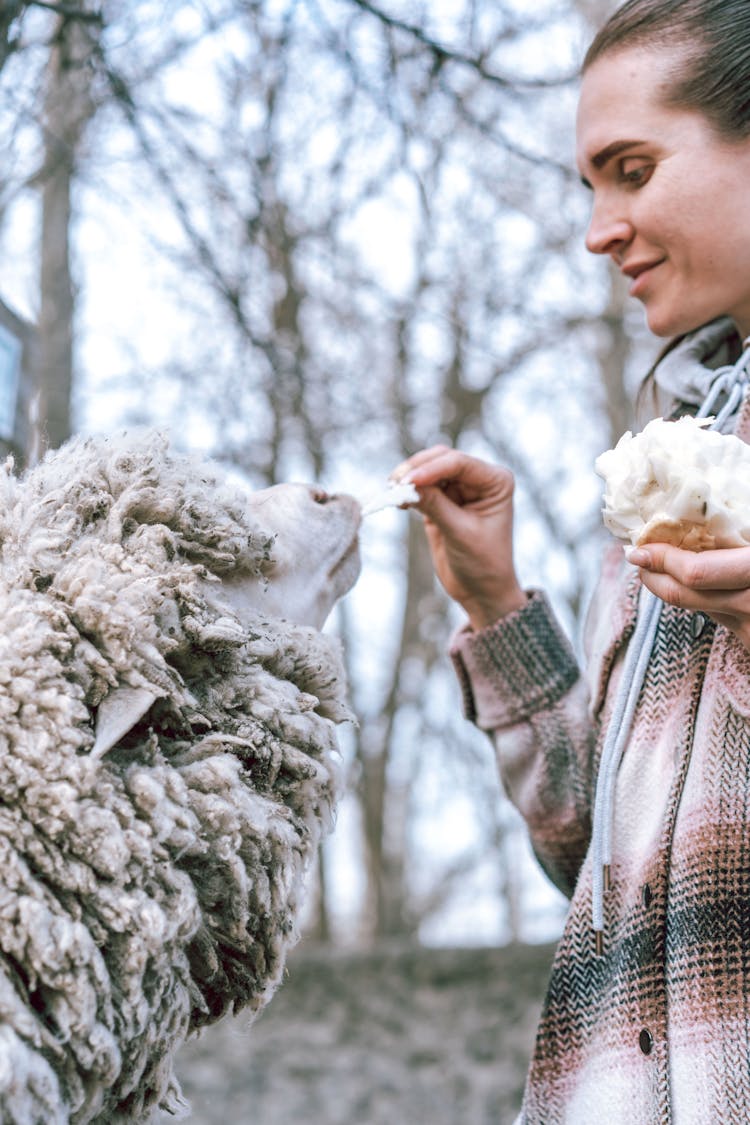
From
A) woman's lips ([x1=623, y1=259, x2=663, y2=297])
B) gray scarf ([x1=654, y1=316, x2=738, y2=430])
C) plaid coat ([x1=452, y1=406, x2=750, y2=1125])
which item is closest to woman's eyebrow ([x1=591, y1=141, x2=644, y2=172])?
woman's lips ([x1=623, y1=259, x2=663, y2=297])

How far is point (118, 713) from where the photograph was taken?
1.56 meters

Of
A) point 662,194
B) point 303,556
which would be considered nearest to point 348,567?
point 303,556

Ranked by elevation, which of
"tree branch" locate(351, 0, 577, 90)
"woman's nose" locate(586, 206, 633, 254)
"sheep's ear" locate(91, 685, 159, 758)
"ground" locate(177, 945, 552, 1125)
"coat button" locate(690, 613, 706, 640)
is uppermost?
"tree branch" locate(351, 0, 577, 90)

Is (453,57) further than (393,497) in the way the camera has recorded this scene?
Yes

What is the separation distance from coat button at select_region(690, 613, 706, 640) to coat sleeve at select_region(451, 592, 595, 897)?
467 mm

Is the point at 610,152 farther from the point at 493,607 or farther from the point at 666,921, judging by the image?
the point at 666,921

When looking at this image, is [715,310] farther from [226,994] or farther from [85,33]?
[85,33]

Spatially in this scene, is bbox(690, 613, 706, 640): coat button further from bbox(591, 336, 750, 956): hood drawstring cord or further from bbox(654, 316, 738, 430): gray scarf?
bbox(654, 316, 738, 430): gray scarf

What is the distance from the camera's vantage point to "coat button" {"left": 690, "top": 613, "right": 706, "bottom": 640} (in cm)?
183

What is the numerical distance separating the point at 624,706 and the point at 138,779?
803mm

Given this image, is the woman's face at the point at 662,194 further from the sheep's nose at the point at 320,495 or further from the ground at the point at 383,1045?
the ground at the point at 383,1045

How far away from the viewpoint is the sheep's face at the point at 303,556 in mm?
2014

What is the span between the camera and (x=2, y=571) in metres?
1.67

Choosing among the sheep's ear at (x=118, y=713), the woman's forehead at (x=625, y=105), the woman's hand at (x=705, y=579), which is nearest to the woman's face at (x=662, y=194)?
the woman's forehead at (x=625, y=105)
